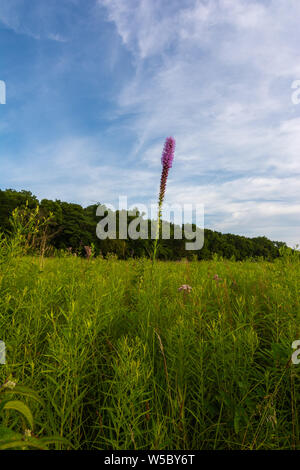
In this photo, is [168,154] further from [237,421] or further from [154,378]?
[237,421]

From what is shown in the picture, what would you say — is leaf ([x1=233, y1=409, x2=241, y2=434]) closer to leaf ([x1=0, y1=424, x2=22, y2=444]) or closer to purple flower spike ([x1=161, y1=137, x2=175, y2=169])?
leaf ([x1=0, y1=424, x2=22, y2=444])

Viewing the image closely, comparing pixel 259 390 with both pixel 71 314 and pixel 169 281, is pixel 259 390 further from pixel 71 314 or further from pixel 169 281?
pixel 169 281

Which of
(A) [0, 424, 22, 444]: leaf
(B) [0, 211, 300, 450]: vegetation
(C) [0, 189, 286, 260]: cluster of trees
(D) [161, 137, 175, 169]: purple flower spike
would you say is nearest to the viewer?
(A) [0, 424, 22, 444]: leaf

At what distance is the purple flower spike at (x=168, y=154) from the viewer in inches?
143

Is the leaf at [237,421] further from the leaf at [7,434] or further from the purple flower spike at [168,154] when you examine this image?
the purple flower spike at [168,154]

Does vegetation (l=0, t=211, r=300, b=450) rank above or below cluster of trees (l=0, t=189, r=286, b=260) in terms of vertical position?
below

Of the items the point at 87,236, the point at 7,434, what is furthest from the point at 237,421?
the point at 87,236

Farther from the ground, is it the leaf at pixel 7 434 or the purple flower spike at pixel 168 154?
the purple flower spike at pixel 168 154

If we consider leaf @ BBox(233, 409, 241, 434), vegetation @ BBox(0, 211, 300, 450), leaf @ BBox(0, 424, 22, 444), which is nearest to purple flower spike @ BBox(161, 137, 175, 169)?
vegetation @ BBox(0, 211, 300, 450)

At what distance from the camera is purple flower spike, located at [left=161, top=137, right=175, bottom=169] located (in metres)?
3.63

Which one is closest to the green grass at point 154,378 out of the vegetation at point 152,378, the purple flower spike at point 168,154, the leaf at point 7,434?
the vegetation at point 152,378
